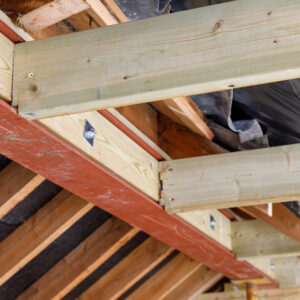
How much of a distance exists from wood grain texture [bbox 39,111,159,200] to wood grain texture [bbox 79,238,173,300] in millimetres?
1569

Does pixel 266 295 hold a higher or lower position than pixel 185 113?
lower

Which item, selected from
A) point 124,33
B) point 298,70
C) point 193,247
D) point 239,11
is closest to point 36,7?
point 124,33

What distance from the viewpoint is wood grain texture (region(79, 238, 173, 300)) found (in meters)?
4.32

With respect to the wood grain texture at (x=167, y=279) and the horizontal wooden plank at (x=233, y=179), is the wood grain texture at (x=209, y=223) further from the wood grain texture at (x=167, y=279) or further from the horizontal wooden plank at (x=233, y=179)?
the wood grain texture at (x=167, y=279)

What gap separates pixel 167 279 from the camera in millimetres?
4910

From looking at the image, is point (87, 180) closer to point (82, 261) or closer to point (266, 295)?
point (82, 261)

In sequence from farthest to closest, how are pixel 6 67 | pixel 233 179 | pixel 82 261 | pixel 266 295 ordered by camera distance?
pixel 266 295 → pixel 82 261 → pixel 233 179 → pixel 6 67

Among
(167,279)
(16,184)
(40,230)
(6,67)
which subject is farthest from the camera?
(167,279)

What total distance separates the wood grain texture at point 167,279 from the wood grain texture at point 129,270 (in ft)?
1.64

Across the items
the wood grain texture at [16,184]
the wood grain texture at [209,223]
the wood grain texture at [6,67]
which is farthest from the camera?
the wood grain texture at [209,223]

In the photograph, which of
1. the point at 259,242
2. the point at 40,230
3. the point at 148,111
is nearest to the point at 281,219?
the point at 259,242


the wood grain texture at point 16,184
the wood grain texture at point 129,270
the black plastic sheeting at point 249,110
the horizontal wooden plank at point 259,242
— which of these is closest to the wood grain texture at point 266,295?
the wood grain texture at point 129,270

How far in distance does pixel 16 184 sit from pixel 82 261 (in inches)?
46.1

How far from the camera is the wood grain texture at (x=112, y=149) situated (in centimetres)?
210
